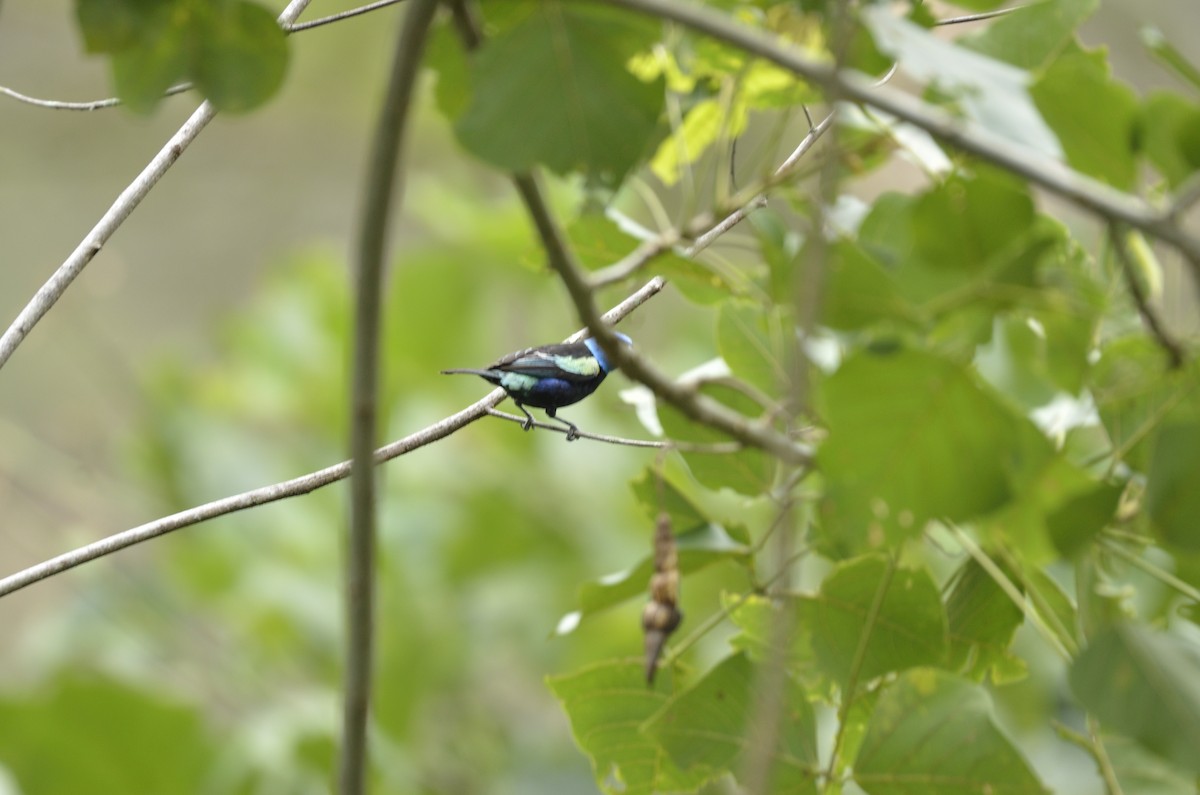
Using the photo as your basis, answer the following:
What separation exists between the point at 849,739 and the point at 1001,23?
0.44m

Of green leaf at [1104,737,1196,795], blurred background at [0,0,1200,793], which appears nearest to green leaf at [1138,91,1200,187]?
green leaf at [1104,737,1196,795]

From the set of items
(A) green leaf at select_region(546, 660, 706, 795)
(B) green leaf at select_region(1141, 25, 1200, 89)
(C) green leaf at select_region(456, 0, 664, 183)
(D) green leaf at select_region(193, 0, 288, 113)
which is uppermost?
(D) green leaf at select_region(193, 0, 288, 113)

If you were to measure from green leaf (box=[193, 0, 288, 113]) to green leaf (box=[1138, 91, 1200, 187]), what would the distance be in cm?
34

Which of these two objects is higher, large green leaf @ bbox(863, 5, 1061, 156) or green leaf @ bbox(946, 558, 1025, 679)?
large green leaf @ bbox(863, 5, 1061, 156)

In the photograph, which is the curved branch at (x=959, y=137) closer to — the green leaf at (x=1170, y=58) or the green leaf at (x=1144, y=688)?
the green leaf at (x=1170, y=58)

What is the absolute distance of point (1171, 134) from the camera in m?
0.43

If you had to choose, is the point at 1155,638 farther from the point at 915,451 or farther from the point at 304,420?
the point at 304,420

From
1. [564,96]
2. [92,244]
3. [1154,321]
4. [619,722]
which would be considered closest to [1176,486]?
[1154,321]

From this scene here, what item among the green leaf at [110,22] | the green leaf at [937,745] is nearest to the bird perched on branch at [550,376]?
the green leaf at [937,745]

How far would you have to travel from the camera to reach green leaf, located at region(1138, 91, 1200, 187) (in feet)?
1.36

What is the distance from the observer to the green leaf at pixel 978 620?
70 centimetres

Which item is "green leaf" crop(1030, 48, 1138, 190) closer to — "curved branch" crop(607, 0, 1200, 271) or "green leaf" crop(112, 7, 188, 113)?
"curved branch" crop(607, 0, 1200, 271)

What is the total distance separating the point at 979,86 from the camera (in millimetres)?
451

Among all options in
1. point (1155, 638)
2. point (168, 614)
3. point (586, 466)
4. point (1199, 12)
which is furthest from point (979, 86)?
point (1199, 12)
